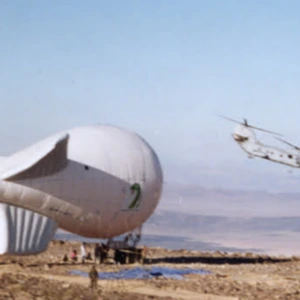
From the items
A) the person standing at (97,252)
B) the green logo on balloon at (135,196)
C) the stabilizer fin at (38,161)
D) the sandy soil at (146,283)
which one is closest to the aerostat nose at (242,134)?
the sandy soil at (146,283)

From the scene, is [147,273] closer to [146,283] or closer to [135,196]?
[146,283]

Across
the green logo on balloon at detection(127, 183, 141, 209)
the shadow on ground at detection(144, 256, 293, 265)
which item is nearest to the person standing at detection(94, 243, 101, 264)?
the green logo on balloon at detection(127, 183, 141, 209)

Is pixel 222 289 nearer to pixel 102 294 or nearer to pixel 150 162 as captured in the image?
pixel 102 294

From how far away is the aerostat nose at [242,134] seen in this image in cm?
2123

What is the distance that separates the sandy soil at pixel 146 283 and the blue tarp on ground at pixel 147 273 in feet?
1.81

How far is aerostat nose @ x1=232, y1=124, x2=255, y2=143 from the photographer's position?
2123 cm

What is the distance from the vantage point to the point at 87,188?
26.2 meters

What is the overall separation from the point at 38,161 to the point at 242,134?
300 inches

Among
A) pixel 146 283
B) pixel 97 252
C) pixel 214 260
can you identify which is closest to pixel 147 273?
pixel 146 283

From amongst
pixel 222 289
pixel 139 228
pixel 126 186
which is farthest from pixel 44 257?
pixel 222 289

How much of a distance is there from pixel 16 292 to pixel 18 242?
7474 millimetres

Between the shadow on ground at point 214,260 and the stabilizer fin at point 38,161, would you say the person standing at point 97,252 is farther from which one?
the stabilizer fin at point 38,161

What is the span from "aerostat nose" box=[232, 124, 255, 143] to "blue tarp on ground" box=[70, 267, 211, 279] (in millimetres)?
5832

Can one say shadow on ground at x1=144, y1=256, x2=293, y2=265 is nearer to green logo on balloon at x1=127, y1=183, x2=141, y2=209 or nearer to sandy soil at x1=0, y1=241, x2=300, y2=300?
sandy soil at x1=0, y1=241, x2=300, y2=300
